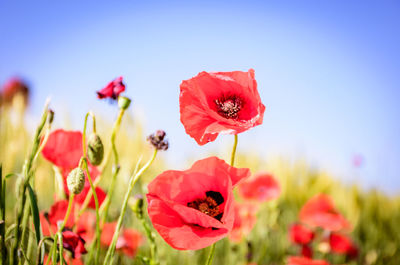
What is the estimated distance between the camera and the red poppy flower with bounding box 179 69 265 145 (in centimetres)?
42

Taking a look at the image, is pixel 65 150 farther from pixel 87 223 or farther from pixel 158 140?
pixel 87 223

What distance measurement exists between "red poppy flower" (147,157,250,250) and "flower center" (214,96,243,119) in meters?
0.08

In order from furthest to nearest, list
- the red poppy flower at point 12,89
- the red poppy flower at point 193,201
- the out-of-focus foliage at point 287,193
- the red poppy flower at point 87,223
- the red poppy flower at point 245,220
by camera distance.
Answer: the red poppy flower at point 12,89
the out-of-focus foliage at point 287,193
the red poppy flower at point 245,220
the red poppy flower at point 87,223
the red poppy flower at point 193,201

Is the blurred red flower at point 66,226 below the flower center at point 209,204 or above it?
below

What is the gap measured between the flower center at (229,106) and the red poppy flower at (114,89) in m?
0.14

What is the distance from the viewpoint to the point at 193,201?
50cm

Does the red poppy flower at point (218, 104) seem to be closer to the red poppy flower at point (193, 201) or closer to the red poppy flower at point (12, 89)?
the red poppy flower at point (193, 201)

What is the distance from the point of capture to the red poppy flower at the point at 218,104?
424 mm

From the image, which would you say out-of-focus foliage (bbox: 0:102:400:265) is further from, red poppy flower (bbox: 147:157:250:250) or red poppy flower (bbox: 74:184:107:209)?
red poppy flower (bbox: 147:157:250:250)

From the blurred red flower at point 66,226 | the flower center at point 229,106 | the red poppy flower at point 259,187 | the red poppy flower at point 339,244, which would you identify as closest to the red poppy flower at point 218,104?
the flower center at point 229,106

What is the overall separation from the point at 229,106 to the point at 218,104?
A: 0.02 meters

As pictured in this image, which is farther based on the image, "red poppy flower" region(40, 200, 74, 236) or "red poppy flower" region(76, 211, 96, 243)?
"red poppy flower" region(76, 211, 96, 243)

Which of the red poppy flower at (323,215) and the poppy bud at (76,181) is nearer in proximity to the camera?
the poppy bud at (76,181)

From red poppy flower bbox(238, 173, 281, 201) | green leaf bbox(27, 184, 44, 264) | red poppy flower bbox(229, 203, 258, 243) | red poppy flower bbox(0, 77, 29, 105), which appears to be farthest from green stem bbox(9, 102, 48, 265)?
red poppy flower bbox(0, 77, 29, 105)
